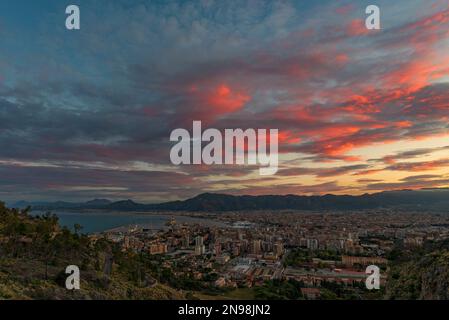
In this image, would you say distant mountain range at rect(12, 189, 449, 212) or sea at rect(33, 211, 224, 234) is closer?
sea at rect(33, 211, 224, 234)

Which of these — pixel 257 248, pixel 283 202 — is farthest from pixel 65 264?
pixel 283 202

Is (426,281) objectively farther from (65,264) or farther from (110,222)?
(110,222)

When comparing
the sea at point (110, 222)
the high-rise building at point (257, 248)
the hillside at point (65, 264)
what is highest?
the hillside at point (65, 264)

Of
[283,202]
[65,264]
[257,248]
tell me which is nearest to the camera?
[65,264]

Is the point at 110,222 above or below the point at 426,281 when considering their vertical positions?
below

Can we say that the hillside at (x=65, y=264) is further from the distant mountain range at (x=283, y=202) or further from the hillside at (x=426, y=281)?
the distant mountain range at (x=283, y=202)

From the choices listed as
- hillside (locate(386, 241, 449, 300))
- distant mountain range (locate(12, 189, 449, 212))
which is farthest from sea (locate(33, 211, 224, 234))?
hillside (locate(386, 241, 449, 300))

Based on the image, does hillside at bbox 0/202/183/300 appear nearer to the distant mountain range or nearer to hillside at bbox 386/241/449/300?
hillside at bbox 386/241/449/300

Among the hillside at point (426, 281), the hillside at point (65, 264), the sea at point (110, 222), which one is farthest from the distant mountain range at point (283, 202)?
the hillside at point (426, 281)

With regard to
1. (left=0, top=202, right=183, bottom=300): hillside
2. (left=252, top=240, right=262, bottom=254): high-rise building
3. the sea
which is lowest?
the sea

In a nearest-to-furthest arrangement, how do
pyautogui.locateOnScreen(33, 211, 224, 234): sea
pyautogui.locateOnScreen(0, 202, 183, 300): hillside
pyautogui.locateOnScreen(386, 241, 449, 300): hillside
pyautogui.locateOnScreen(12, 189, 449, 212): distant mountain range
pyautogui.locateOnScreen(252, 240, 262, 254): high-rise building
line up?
pyautogui.locateOnScreen(386, 241, 449, 300): hillside < pyautogui.locateOnScreen(0, 202, 183, 300): hillside < pyautogui.locateOnScreen(252, 240, 262, 254): high-rise building < pyautogui.locateOnScreen(33, 211, 224, 234): sea < pyautogui.locateOnScreen(12, 189, 449, 212): distant mountain range

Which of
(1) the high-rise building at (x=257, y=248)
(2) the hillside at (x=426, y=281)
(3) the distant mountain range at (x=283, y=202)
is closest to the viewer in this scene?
(2) the hillside at (x=426, y=281)

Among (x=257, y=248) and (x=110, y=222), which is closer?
(x=257, y=248)
